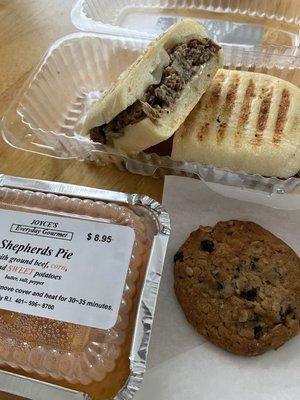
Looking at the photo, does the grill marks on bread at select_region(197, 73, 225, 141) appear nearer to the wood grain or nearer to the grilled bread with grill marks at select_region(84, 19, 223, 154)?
the grilled bread with grill marks at select_region(84, 19, 223, 154)

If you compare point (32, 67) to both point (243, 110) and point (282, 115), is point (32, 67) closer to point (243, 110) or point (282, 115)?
point (243, 110)

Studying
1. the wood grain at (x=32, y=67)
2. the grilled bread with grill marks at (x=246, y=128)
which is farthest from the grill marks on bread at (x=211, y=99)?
the wood grain at (x=32, y=67)

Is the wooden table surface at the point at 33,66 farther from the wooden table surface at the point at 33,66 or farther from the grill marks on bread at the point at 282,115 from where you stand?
the grill marks on bread at the point at 282,115

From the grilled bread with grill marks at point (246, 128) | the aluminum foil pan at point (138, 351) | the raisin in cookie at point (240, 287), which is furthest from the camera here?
the grilled bread with grill marks at point (246, 128)

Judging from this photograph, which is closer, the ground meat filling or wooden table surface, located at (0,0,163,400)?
the ground meat filling

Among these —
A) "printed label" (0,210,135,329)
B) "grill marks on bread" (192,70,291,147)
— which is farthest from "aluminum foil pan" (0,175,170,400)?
"grill marks on bread" (192,70,291,147)

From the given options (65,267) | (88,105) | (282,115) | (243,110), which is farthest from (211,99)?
(65,267)
